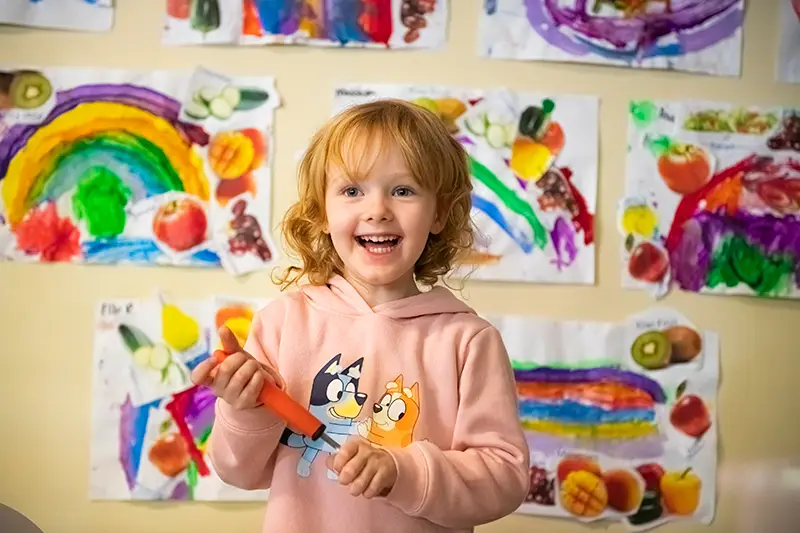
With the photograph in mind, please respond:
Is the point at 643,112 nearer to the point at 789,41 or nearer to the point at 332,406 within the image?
the point at 789,41

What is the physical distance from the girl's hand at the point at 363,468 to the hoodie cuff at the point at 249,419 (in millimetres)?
89

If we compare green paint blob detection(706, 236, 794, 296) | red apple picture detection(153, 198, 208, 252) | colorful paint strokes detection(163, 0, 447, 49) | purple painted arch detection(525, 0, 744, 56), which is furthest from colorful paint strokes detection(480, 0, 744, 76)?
red apple picture detection(153, 198, 208, 252)

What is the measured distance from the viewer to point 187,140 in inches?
47.1

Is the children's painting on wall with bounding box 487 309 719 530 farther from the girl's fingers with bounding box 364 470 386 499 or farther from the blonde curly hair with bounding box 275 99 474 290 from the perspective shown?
the girl's fingers with bounding box 364 470 386 499

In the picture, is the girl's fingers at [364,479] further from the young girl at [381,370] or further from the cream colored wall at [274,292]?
the cream colored wall at [274,292]

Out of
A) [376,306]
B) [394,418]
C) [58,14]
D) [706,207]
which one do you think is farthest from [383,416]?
[58,14]

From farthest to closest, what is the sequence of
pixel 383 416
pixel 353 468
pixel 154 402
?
pixel 154 402 → pixel 383 416 → pixel 353 468

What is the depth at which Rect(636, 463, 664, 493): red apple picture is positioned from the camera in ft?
3.93

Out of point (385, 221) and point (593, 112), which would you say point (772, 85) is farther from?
point (385, 221)

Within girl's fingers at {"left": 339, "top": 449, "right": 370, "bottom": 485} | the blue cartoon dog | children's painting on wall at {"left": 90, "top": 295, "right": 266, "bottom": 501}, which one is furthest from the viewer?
children's painting on wall at {"left": 90, "top": 295, "right": 266, "bottom": 501}

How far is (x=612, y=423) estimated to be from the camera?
1.20 meters

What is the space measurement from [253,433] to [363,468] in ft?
0.43

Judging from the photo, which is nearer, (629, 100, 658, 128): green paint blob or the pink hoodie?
the pink hoodie

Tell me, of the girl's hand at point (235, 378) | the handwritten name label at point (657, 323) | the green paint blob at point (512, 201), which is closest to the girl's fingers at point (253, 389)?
the girl's hand at point (235, 378)
